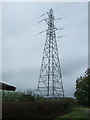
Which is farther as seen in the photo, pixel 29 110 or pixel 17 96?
pixel 17 96

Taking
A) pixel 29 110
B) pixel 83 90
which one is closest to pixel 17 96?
pixel 29 110

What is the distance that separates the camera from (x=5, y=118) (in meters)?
15.2

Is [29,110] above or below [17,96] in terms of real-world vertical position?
below

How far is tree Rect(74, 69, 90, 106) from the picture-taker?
150 feet

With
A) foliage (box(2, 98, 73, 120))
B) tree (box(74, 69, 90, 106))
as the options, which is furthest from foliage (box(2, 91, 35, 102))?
tree (box(74, 69, 90, 106))

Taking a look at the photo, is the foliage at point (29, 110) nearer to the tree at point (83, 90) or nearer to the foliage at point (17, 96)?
the foliage at point (17, 96)

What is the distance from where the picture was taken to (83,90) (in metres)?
47.2

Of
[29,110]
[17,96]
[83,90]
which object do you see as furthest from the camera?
[83,90]

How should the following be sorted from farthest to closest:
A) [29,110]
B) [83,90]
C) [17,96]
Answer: [83,90], [17,96], [29,110]

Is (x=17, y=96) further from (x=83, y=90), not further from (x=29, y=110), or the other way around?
(x=83, y=90)

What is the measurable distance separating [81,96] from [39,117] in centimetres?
3010

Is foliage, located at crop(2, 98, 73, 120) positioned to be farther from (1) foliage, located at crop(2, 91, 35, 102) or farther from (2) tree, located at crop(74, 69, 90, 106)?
(2) tree, located at crop(74, 69, 90, 106)

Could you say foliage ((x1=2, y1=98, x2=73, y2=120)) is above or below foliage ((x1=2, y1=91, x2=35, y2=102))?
below

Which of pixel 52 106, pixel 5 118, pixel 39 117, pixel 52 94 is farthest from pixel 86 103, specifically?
pixel 5 118
